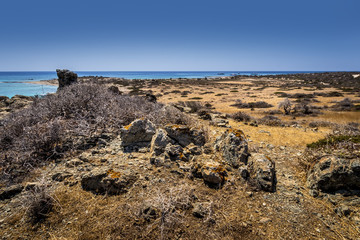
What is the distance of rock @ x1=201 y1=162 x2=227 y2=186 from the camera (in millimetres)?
3314

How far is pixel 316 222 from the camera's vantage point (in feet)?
8.72

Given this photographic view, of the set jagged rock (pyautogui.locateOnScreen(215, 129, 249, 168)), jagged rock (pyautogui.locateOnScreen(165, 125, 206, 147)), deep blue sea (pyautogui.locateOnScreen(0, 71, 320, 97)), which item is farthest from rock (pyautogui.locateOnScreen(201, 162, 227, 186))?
deep blue sea (pyautogui.locateOnScreen(0, 71, 320, 97))

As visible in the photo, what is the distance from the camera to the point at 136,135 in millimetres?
4648

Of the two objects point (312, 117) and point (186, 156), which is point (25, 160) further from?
point (312, 117)

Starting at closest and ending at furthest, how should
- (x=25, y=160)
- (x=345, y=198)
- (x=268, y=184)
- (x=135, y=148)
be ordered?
(x=345, y=198) → (x=268, y=184) → (x=25, y=160) → (x=135, y=148)

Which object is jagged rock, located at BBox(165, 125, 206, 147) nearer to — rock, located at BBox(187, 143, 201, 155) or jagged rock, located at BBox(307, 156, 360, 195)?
rock, located at BBox(187, 143, 201, 155)

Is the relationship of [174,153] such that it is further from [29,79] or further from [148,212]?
[29,79]

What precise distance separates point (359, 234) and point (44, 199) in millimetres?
4927

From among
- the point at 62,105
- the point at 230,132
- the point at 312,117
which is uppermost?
the point at 62,105

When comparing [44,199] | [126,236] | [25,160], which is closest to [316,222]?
[126,236]

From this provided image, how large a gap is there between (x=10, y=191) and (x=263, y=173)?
191 inches

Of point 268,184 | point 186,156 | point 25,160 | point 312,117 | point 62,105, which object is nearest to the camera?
point 268,184

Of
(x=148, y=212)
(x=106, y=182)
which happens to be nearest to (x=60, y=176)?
(x=106, y=182)

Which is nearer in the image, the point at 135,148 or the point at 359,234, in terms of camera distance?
the point at 359,234
